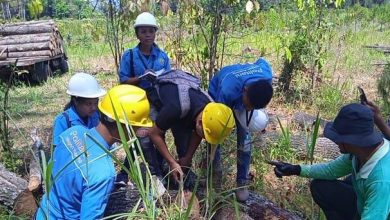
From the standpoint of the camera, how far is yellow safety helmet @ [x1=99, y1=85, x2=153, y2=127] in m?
2.21

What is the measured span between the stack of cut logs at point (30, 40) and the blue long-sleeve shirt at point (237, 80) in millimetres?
6969

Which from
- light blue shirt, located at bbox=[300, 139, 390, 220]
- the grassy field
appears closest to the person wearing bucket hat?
light blue shirt, located at bbox=[300, 139, 390, 220]

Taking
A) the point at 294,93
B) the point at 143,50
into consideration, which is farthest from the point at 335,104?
the point at 143,50

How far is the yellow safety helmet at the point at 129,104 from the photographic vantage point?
221 centimetres

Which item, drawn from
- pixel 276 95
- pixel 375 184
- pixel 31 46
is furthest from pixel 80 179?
pixel 31 46

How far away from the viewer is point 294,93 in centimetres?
721

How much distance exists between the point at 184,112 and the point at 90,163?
104 centimetres

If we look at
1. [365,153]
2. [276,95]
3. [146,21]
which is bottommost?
[276,95]

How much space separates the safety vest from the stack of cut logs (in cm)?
687

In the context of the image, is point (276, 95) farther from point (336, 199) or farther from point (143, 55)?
point (336, 199)

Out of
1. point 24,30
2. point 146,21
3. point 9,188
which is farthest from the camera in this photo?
point 24,30

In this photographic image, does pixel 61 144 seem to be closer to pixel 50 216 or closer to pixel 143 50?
pixel 50 216

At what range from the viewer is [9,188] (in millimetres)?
3715

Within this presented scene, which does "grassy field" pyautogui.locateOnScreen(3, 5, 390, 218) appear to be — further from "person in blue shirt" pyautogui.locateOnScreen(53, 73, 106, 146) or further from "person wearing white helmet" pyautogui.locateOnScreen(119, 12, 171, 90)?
"person wearing white helmet" pyautogui.locateOnScreen(119, 12, 171, 90)
